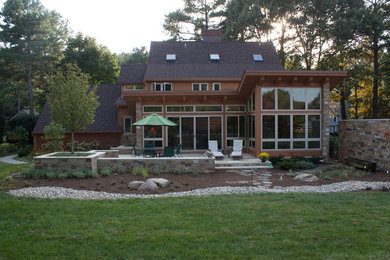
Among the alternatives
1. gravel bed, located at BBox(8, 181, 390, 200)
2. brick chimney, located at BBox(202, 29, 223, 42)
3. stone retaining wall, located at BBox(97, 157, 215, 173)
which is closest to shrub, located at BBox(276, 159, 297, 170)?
gravel bed, located at BBox(8, 181, 390, 200)

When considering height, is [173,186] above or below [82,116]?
below

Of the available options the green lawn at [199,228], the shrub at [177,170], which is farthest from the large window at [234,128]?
the green lawn at [199,228]

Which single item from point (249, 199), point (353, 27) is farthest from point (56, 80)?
point (353, 27)

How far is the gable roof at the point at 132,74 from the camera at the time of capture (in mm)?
20844

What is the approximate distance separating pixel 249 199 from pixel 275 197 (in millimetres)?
658

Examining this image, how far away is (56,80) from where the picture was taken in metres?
11.5

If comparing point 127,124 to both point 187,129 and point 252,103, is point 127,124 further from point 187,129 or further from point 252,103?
point 252,103

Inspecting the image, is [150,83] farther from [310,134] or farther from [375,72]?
[375,72]

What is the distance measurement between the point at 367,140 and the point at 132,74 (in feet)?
52.5

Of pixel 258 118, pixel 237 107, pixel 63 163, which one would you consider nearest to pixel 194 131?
pixel 237 107

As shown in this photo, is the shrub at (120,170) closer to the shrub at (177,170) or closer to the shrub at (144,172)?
the shrub at (144,172)

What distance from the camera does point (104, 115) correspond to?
21.6m

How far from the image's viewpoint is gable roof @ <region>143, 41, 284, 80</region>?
771 inches

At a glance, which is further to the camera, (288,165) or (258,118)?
(258,118)
